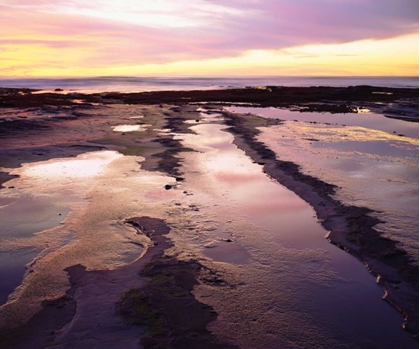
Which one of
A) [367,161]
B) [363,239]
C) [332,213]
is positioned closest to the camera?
[363,239]

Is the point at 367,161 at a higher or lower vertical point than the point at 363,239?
higher

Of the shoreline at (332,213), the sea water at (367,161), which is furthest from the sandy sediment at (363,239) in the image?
the sea water at (367,161)

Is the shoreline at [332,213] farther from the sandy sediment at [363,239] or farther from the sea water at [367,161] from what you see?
the sea water at [367,161]

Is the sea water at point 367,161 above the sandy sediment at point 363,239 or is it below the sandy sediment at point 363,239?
above

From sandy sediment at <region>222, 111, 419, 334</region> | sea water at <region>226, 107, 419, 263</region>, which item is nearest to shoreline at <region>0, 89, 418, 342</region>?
sandy sediment at <region>222, 111, 419, 334</region>

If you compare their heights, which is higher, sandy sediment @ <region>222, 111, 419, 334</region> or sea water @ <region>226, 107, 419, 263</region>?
sea water @ <region>226, 107, 419, 263</region>

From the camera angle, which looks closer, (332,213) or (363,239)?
(363,239)

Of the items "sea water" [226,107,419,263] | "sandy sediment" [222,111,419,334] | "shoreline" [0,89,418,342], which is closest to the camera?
"sandy sediment" [222,111,419,334]

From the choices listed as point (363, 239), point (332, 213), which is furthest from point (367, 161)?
point (363, 239)

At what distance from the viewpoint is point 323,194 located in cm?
973

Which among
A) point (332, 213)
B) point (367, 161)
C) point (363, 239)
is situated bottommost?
point (363, 239)

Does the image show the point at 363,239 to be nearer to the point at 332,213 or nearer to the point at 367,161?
the point at 332,213

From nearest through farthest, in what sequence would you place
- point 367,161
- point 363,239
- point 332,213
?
point 363,239, point 332,213, point 367,161

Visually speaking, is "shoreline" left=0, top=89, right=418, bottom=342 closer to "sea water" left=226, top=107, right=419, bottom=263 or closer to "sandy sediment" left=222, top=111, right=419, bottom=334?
"sandy sediment" left=222, top=111, right=419, bottom=334
